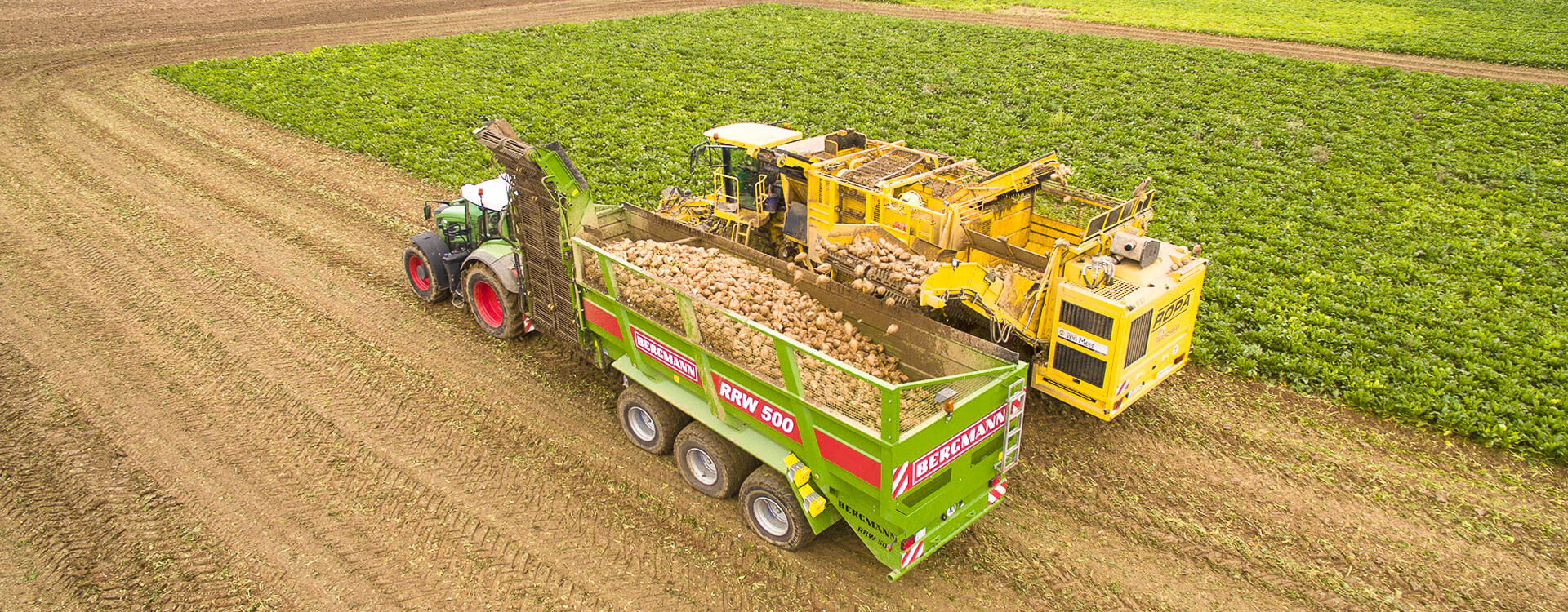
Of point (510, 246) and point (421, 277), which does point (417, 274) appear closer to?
point (421, 277)

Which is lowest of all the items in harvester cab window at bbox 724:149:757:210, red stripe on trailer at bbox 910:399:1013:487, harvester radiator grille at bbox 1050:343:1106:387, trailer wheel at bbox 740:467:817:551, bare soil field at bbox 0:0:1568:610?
bare soil field at bbox 0:0:1568:610

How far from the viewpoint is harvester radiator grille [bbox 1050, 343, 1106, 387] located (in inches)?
340

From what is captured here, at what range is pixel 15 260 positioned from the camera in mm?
14031

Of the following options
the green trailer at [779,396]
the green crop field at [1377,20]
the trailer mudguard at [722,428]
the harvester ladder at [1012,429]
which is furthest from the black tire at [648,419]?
the green crop field at [1377,20]

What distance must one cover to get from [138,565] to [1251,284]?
13867 mm

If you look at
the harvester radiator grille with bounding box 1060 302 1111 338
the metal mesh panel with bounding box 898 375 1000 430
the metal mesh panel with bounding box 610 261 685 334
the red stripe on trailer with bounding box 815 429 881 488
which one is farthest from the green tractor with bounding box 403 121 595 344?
the harvester radiator grille with bounding box 1060 302 1111 338

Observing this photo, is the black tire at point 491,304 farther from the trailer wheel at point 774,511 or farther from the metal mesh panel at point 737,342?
the trailer wheel at point 774,511

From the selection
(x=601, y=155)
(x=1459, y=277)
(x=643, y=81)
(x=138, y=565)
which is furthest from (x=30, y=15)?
(x=1459, y=277)

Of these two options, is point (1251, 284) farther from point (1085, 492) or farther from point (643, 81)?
point (643, 81)

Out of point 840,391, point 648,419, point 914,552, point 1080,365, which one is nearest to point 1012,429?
point 914,552

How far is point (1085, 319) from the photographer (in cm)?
853

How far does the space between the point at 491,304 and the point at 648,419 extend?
12.6 feet

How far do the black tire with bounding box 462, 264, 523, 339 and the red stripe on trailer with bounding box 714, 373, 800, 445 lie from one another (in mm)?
4372

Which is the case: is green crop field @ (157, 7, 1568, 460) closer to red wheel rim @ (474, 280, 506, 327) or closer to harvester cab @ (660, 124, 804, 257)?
harvester cab @ (660, 124, 804, 257)
